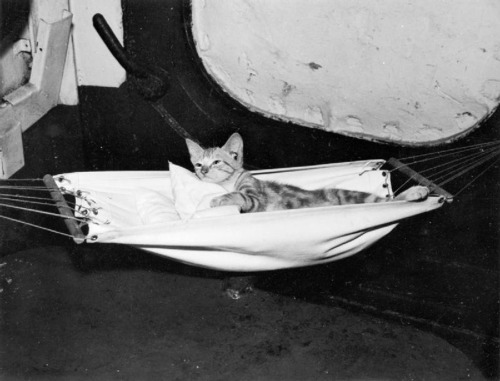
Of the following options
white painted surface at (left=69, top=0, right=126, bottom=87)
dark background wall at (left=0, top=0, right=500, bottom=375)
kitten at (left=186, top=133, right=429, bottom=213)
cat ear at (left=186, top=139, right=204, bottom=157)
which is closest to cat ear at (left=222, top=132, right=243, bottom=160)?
kitten at (left=186, top=133, right=429, bottom=213)

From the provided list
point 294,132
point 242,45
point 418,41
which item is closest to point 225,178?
point 294,132

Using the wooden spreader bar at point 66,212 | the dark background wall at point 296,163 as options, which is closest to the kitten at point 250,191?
the dark background wall at point 296,163

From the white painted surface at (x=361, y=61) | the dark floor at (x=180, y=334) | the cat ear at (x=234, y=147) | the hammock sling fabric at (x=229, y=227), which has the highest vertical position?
the white painted surface at (x=361, y=61)

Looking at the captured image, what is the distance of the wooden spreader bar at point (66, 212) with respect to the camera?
54.9 inches

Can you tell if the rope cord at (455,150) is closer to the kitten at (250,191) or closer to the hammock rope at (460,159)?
the hammock rope at (460,159)

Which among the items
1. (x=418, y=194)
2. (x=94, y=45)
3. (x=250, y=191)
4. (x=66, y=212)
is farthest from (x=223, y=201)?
(x=94, y=45)

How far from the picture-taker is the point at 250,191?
6.36 feet

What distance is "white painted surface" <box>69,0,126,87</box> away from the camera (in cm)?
228

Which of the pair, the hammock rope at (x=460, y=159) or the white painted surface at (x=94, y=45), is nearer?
the hammock rope at (x=460, y=159)

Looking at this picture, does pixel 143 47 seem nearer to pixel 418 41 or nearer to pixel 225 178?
pixel 225 178

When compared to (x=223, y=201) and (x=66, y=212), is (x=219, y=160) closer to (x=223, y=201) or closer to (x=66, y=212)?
(x=223, y=201)

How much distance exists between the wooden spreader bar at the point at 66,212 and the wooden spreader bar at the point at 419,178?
1195 millimetres

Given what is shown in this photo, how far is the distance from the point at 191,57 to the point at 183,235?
1070 millimetres

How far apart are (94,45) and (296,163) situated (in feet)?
3.82
